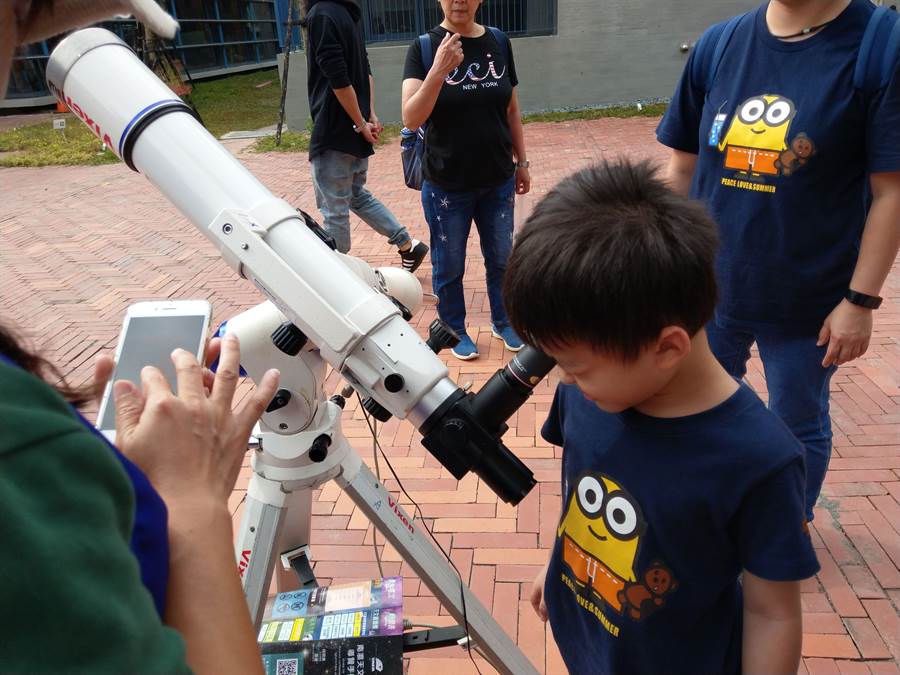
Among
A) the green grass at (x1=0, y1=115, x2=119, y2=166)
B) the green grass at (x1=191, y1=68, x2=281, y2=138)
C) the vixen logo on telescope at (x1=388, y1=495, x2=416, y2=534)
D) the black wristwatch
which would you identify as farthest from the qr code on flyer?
the green grass at (x1=191, y1=68, x2=281, y2=138)

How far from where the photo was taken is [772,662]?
1133 mm

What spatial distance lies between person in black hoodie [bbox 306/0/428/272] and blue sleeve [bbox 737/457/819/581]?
340cm

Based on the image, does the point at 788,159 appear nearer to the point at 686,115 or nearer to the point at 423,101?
the point at 686,115

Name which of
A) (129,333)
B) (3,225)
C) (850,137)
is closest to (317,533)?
(129,333)

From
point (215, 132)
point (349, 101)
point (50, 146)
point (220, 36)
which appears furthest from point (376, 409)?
point (220, 36)

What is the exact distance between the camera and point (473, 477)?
2881 mm

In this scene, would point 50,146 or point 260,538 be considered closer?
point 260,538

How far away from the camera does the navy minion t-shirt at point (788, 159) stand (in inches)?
65.2

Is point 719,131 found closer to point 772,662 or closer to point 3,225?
point 772,662

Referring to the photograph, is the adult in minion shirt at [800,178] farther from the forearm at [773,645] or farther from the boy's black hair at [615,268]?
the forearm at [773,645]

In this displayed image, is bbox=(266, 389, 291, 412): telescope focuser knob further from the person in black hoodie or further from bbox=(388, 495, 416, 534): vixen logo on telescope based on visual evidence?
the person in black hoodie

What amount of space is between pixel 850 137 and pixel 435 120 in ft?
6.70

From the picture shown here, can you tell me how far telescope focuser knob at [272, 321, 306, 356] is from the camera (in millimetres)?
1373

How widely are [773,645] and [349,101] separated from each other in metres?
3.49
